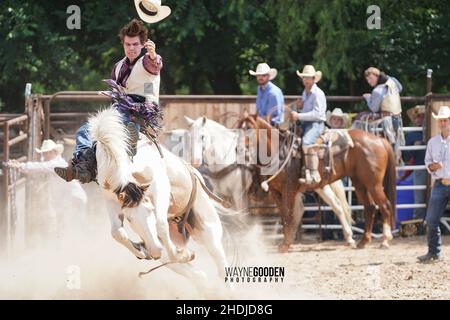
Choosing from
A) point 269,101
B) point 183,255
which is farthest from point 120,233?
point 269,101

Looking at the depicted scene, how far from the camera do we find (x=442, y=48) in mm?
17078

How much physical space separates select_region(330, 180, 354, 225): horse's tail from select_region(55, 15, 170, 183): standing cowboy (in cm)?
605

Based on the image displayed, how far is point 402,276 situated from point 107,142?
4.13 meters

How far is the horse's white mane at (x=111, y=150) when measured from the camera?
26.6 ft

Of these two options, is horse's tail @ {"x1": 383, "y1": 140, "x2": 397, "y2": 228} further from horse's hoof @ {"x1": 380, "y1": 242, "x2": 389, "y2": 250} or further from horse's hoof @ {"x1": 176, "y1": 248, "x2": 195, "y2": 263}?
horse's hoof @ {"x1": 176, "y1": 248, "x2": 195, "y2": 263}

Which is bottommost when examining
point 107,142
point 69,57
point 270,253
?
point 270,253

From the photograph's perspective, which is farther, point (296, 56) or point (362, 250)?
point (296, 56)

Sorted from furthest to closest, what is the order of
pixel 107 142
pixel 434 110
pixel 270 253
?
1. pixel 434 110
2. pixel 270 253
3. pixel 107 142

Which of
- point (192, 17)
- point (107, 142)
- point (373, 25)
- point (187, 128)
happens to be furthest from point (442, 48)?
point (107, 142)

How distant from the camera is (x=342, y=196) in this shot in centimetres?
1442

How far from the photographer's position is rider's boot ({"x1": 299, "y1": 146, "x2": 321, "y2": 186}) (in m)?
13.6

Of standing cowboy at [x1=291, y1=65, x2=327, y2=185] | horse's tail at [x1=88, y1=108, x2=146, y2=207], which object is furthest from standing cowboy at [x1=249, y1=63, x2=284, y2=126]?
horse's tail at [x1=88, y1=108, x2=146, y2=207]

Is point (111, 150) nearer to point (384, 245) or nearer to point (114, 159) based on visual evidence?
point (114, 159)

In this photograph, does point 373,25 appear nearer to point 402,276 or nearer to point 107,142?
point 402,276
